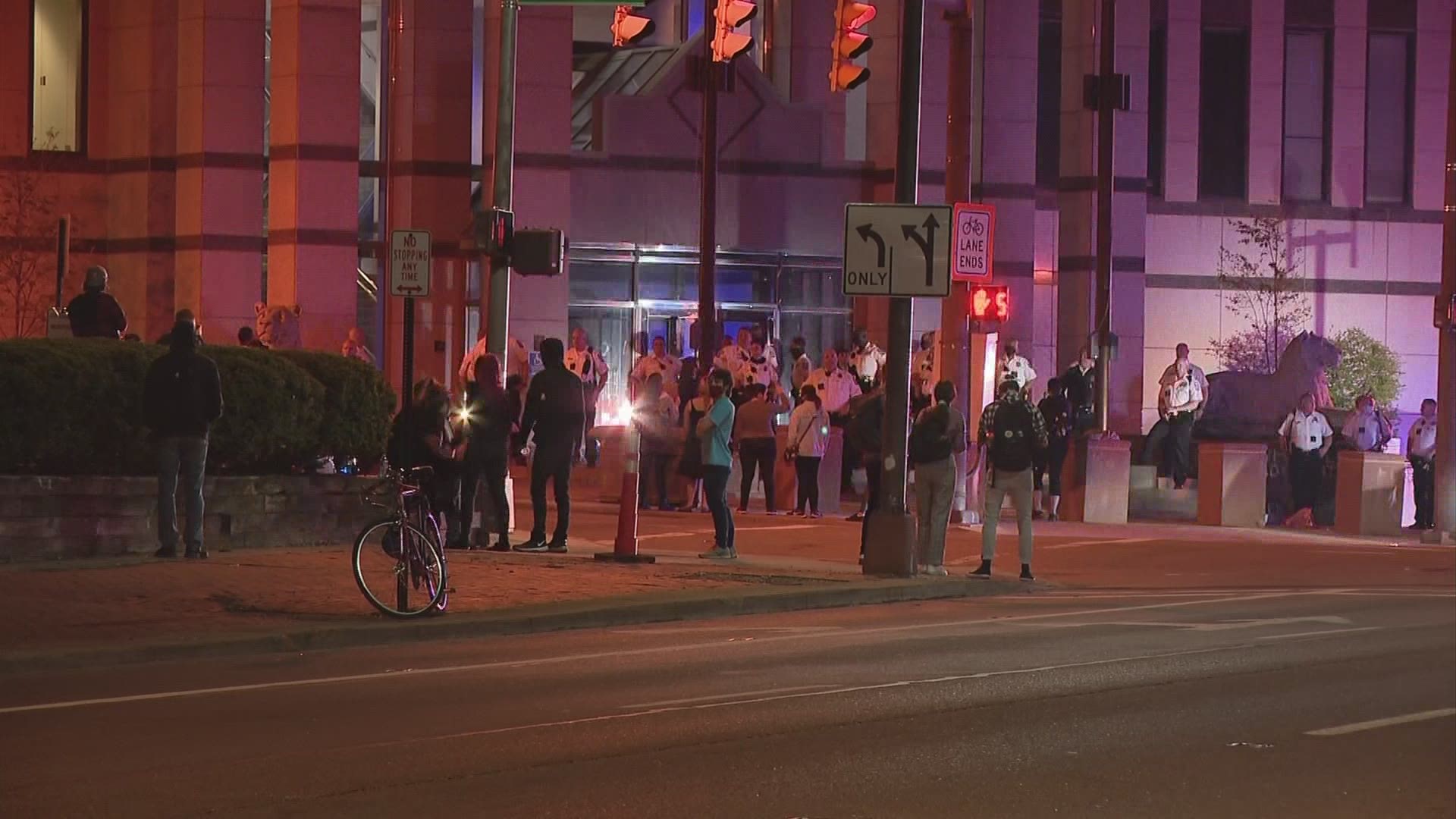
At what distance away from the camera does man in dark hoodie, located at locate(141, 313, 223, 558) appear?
17.2 m

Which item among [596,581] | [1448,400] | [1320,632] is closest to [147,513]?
[596,581]

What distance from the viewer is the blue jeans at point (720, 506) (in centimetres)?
2052

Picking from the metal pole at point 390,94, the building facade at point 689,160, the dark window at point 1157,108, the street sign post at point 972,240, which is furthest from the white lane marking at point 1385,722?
the dark window at point 1157,108

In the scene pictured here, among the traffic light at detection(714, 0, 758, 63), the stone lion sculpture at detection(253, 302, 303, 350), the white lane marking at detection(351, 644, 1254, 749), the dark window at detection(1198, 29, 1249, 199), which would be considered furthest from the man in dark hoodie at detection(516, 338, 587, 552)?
the dark window at detection(1198, 29, 1249, 199)

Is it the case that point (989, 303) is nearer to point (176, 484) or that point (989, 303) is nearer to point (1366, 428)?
point (1366, 428)

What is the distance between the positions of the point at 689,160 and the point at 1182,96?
37.8ft

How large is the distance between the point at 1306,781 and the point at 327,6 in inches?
1179

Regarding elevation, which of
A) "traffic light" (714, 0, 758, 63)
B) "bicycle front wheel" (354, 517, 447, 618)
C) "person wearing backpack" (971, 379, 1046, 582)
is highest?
"traffic light" (714, 0, 758, 63)

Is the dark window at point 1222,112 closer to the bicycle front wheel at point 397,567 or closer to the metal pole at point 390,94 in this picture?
the metal pole at point 390,94

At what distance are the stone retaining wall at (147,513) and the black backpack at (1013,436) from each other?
5.94 metres

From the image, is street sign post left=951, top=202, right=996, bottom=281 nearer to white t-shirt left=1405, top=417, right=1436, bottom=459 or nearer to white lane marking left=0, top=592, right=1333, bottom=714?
white lane marking left=0, top=592, right=1333, bottom=714

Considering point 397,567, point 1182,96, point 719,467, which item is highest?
point 1182,96

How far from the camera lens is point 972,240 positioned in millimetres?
23641

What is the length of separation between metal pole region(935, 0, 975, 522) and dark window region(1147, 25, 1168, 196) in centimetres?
1975
